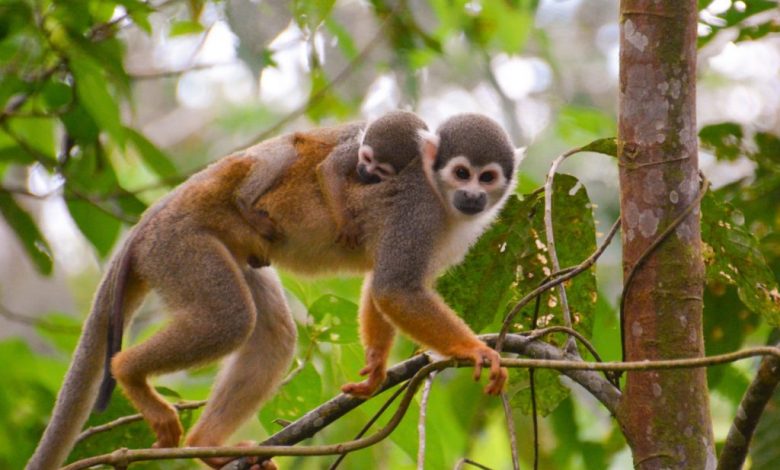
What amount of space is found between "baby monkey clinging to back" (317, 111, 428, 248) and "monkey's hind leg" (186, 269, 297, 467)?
1.41ft

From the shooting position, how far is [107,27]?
4.58 m

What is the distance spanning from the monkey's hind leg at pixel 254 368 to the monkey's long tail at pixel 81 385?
44cm

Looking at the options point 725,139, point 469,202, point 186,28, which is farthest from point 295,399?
point 186,28

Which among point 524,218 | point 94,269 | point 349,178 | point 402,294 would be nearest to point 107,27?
point 349,178

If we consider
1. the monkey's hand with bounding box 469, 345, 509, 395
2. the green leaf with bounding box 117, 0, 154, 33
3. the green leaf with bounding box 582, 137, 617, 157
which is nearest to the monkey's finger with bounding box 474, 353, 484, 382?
the monkey's hand with bounding box 469, 345, 509, 395

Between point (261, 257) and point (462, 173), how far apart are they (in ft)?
2.92

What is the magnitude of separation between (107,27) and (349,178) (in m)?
1.57

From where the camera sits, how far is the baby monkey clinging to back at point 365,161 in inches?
150

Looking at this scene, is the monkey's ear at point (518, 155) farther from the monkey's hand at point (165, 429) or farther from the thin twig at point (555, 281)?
the monkey's hand at point (165, 429)

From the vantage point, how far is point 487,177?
382 cm

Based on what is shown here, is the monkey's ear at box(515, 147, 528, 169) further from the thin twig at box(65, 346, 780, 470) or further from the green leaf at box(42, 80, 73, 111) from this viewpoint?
the green leaf at box(42, 80, 73, 111)

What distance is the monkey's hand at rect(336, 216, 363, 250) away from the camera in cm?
380

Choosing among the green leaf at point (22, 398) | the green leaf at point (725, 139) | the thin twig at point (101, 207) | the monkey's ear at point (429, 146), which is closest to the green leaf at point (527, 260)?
the monkey's ear at point (429, 146)

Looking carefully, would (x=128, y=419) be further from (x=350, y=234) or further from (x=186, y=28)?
(x=186, y=28)
